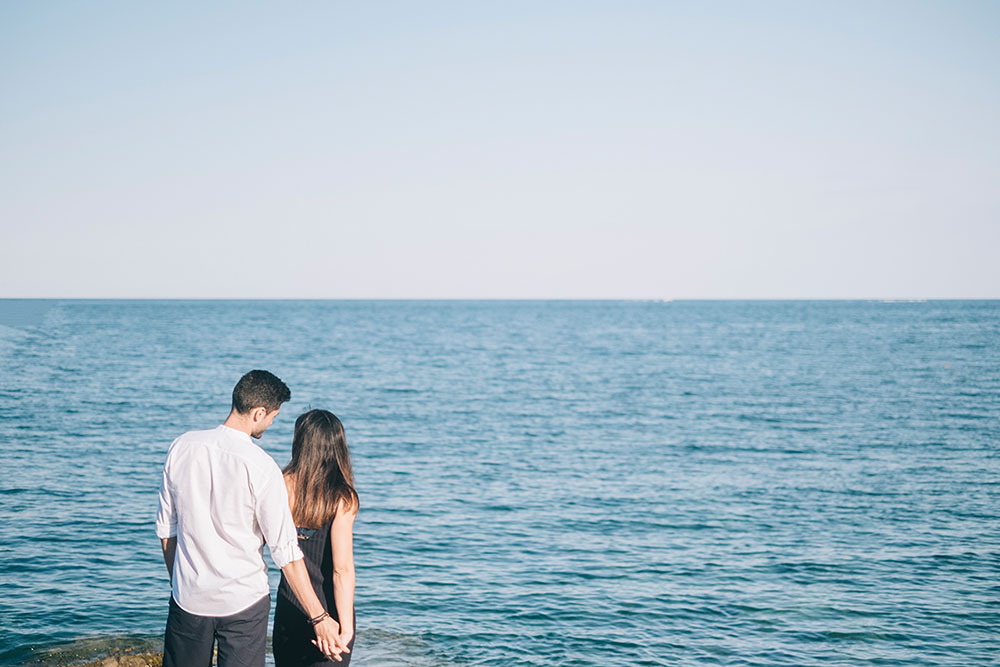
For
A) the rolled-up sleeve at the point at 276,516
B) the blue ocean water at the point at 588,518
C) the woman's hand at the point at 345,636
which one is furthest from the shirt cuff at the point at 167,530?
the blue ocean water at the point at 588,518

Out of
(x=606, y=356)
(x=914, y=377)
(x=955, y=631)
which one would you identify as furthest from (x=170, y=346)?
(x=955, y=631)

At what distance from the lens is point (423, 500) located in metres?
22.1

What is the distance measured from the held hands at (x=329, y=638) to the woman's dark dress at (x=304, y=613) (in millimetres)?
74

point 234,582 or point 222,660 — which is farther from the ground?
point 234,582

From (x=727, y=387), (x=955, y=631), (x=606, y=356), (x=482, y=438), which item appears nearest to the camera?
(x=955, y=631)

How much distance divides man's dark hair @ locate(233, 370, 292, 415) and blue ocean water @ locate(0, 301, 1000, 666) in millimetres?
8125

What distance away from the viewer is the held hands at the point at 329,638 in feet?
17.0

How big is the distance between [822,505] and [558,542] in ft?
27.4

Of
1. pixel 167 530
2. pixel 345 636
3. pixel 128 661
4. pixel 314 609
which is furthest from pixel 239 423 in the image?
pixel 128 661

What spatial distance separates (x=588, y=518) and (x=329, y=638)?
16.0m

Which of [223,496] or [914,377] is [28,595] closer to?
[223,496]

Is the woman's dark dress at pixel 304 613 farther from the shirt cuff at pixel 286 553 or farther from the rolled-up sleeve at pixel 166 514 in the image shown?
the rolled-up sleeve at pixel 166 514

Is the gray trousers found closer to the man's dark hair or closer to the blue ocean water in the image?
the man's dark hair

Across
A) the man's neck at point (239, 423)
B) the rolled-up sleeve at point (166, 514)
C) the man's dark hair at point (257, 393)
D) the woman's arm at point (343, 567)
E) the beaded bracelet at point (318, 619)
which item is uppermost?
the man's dark hair at point (257, 393)
